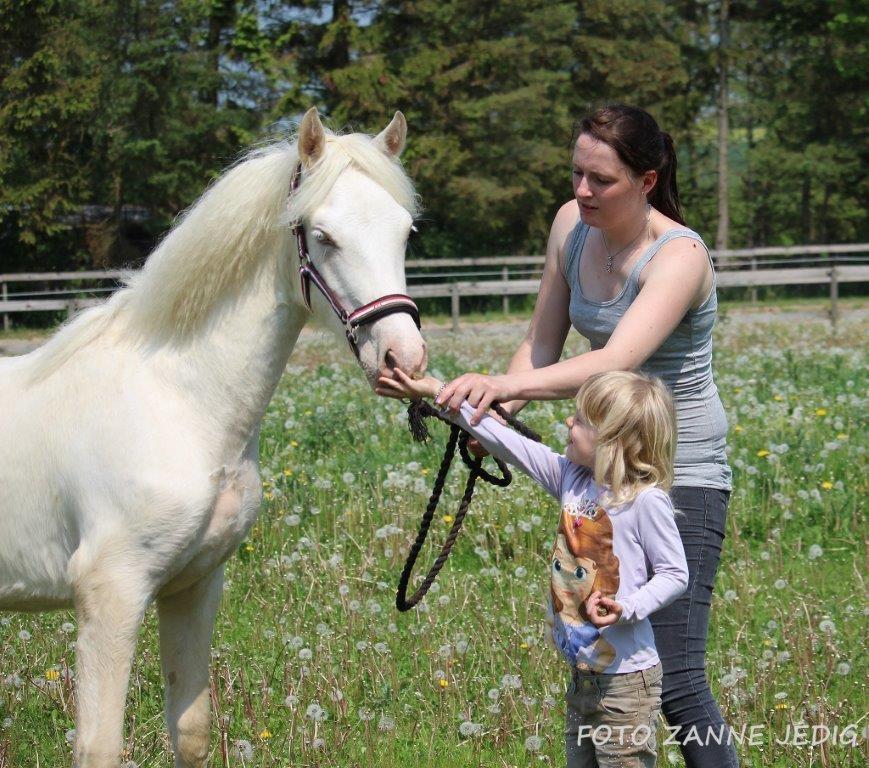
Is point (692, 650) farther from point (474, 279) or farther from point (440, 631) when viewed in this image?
point (474, 279)

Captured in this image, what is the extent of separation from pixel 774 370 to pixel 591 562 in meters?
8.01

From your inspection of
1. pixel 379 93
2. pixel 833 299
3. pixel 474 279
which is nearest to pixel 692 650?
pixel 833 299

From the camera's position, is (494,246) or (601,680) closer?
(601,680)

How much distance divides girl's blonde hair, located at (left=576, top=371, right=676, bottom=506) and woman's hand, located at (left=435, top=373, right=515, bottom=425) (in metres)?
0.24

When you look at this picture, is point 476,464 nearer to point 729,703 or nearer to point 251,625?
point 729,703

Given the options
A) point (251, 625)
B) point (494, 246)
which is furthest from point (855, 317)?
point (251, 625)

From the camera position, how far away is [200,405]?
11.3ft

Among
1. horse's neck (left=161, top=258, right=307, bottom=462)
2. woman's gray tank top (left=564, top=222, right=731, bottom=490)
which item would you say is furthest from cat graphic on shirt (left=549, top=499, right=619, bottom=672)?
horse's neck (left=161, top=258, right=307, bottom=462)

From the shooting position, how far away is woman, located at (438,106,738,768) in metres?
3.12

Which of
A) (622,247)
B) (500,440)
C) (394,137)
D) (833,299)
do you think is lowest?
(833,299)

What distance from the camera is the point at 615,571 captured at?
291 centimetres

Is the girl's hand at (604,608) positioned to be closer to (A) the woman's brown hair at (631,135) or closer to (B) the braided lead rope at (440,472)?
(B) the braided lead rope at (440,472)

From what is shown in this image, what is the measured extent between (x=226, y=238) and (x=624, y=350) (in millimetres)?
1356

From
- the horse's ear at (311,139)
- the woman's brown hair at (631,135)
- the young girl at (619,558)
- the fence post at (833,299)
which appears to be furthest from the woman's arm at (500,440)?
the fence post at (833,299)
